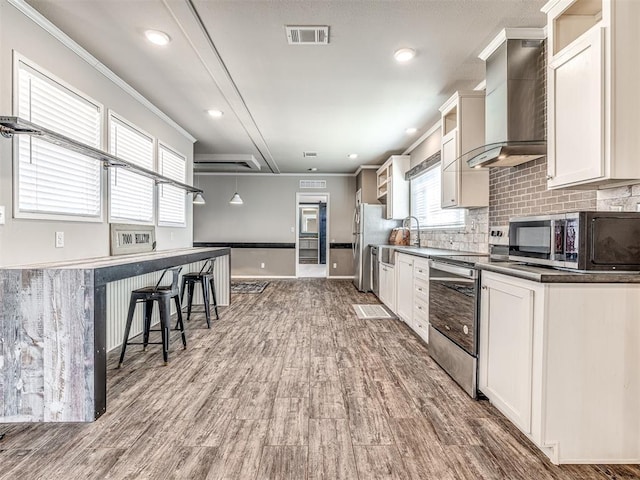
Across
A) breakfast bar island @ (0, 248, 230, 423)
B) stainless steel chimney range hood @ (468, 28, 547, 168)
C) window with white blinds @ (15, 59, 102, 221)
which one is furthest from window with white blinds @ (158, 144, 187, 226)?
stainless steel chimney range hood @ (468, 28, 547, 168)

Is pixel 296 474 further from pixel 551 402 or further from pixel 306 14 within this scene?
pixel 306 14

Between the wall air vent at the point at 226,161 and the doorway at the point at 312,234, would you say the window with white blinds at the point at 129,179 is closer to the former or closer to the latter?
the wall air vent at the point at 226,161

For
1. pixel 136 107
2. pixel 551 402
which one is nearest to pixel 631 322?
pixel 551 402

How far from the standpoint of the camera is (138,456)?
5.71 ft

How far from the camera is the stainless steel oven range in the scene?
235 cm

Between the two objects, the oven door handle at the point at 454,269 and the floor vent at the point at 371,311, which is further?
the floor vent at the point at 371,311

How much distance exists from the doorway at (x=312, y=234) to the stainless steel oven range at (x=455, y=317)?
5.54 m

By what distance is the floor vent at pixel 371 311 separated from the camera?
473 cm

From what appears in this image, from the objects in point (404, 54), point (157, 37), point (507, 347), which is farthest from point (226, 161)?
point (507, 347)

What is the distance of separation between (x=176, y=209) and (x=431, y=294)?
11.8 feet

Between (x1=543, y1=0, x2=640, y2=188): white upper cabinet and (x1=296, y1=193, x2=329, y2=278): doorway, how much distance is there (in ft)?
21.8

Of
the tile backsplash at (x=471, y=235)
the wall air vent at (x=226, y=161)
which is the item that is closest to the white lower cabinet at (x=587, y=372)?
the tile backsplash at (x=471, y=235)

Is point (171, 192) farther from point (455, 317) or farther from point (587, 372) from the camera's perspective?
point (587, 372)

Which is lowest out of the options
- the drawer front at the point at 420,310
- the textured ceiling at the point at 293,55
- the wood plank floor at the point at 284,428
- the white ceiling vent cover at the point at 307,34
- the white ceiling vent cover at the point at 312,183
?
the wood plank floor at the point at 284,428
